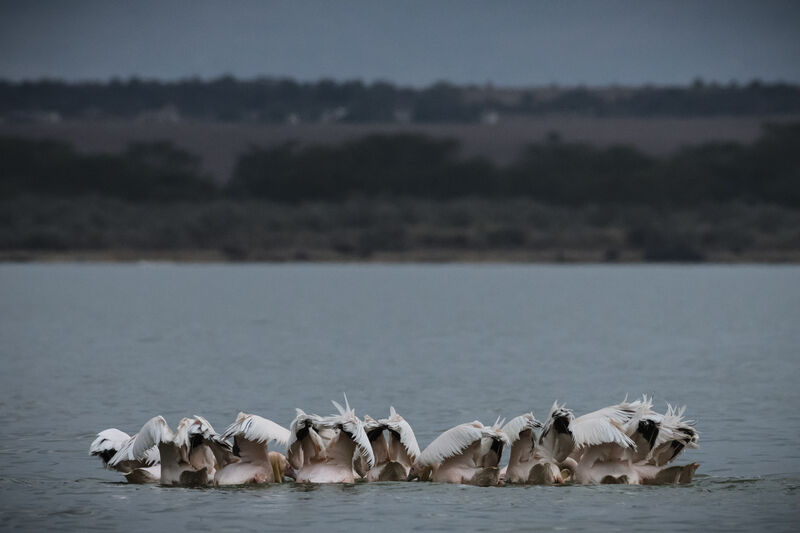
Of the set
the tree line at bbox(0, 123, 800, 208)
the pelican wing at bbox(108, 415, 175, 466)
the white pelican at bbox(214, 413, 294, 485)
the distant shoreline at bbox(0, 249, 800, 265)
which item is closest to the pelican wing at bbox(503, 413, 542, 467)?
the white pelican at bbox(214, 413, 294, 485)

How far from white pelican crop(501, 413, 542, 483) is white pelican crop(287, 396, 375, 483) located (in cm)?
122

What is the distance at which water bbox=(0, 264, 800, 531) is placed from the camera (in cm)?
1246

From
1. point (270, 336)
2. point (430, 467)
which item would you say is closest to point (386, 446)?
point (430, 467)

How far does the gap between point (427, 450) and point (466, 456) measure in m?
0.35

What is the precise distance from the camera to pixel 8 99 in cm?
15600

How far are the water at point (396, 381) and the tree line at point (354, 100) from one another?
92.0 metres

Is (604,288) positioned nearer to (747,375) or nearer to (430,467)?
(747,375)

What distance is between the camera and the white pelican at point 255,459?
13.2m

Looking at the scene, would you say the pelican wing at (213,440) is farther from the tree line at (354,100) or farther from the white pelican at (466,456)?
the tree line at (354,100)

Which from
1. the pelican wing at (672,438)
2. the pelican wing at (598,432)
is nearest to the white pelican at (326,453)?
the pelican wing at (598,432)

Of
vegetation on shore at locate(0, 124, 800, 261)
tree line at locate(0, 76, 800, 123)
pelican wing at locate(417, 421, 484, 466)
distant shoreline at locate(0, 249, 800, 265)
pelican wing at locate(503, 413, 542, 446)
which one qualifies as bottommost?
pelican wing at locate(417, 421, 484, 466)

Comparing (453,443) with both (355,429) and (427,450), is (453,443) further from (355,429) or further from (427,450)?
(355,429)

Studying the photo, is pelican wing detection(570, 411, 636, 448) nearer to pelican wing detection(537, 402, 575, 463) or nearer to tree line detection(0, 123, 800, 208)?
pelican wing detection(537, 402, 575, 463)

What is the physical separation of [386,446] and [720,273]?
6952 cm
